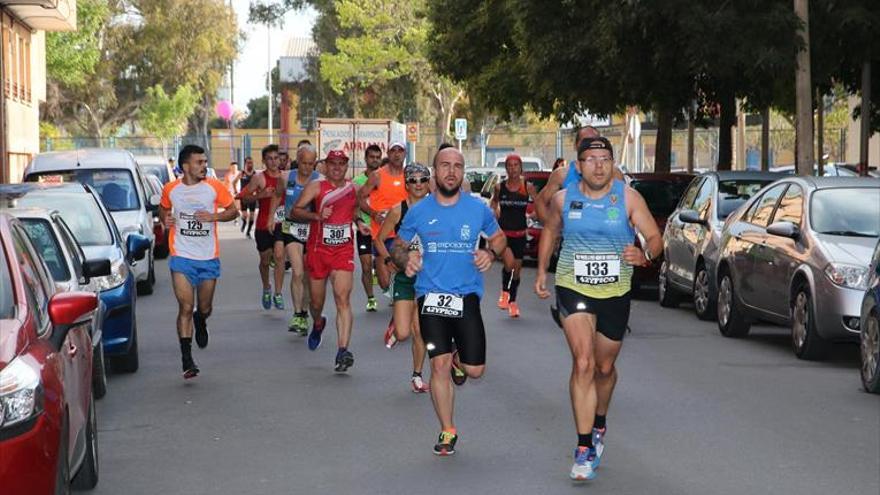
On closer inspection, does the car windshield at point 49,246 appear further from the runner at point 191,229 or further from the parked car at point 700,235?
the parked car at point 700,235

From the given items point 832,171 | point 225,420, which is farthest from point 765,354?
point 832,171

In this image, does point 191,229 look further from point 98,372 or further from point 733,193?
point 733,193

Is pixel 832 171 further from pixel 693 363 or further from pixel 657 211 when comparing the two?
pixel 693 363

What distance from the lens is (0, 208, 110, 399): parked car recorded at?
34.8 feet

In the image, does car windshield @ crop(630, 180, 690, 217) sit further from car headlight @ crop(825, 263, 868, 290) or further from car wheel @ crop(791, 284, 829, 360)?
car headlight @ crop(825, 263, 868, 290)

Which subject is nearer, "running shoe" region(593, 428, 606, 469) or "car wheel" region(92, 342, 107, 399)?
"running shoe" region(593, 428, 606, 469)

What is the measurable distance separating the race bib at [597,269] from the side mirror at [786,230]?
567cm

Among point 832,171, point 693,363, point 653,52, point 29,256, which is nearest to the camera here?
point 29,256

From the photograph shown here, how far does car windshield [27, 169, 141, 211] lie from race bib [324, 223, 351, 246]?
29.7 ft

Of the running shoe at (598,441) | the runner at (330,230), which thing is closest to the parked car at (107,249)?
the runner at (330,230)

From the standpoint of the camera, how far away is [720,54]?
2397 cm

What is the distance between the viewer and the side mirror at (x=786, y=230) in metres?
14.4

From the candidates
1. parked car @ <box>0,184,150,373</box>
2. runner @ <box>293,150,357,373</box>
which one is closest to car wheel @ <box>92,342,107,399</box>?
parked car @ <box>0,184,150,373</box>

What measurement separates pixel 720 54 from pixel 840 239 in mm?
10163
